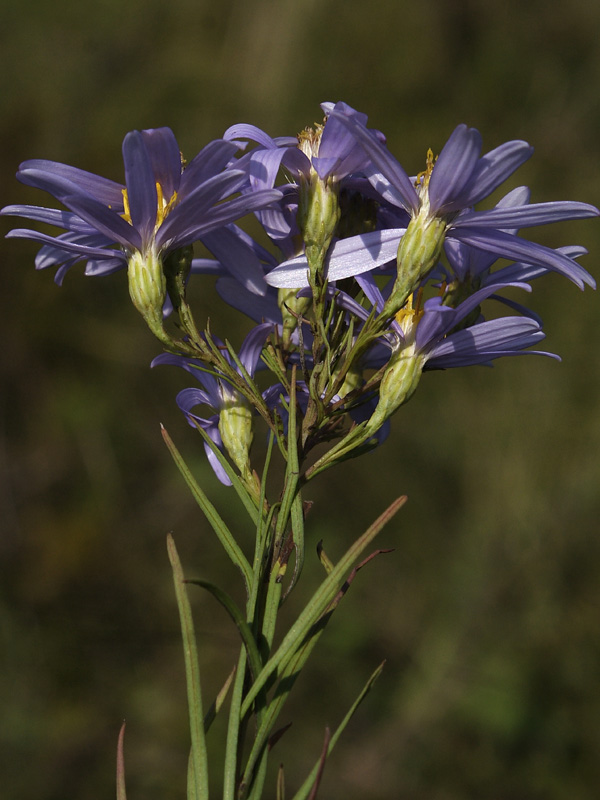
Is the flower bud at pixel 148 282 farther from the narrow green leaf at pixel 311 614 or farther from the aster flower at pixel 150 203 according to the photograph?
the narrow green leaf at pixel 311 614

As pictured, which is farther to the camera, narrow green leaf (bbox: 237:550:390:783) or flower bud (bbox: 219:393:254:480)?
flower bud (bbox: 219:393:254:480)

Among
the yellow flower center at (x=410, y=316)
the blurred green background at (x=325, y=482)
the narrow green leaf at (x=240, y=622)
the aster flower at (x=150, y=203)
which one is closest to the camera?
the narrow green leaf at (x=240, y=622)

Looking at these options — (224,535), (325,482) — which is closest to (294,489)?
(224,535)

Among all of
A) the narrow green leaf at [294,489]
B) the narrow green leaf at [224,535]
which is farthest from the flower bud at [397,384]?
the narrow green leaf at [224,535]

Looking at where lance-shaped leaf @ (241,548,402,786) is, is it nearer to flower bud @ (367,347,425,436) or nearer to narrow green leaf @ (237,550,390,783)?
narrow green leaf @ (237,550,390,783)

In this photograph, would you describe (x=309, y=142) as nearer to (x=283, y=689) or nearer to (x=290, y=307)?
(x=290, y=307)

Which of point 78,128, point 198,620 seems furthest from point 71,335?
point 198,620

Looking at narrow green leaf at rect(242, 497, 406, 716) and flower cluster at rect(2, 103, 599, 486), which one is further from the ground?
flower cluster at rect(2, 103, 599, 486)

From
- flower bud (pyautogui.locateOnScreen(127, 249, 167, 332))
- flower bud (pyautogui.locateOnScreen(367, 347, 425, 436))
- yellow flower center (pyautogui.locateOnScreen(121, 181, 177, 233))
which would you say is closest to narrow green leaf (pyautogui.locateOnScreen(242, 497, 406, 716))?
flower bud (pyautogui.locateOnScreen(367, 347, 425, 436))
